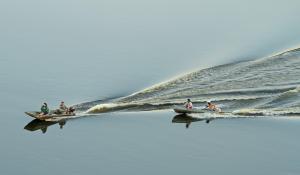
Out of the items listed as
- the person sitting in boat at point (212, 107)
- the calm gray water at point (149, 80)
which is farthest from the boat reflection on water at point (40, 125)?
the person sitting in boat at point (212, 107)

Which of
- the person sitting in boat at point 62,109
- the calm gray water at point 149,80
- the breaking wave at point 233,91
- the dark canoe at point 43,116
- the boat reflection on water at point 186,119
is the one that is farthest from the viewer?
the breaking wave at point 233,91

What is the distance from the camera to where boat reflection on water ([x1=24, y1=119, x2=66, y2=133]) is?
36125 millimetres

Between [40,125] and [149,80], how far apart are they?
9.88 meters

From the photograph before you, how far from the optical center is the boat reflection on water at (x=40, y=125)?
36.1 meters

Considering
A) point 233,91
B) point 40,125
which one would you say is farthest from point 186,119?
point 40,125

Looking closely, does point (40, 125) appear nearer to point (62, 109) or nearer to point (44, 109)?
point (44, 109)

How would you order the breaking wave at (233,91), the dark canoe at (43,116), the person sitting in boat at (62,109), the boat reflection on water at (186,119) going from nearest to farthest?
the dark canoe at (43,116) < the boat reflection on water at (186,119) < the person sitting in boat at (62,109) < the breaking wave at (233,91)

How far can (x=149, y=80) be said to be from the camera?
143 ft

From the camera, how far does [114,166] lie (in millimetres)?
30062

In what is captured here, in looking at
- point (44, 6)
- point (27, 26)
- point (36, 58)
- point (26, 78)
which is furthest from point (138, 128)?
point (44, 6)

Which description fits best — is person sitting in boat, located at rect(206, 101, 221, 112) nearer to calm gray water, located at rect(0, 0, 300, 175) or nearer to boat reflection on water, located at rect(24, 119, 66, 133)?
calm gray water, located at rect(0, 0, 300, 175)

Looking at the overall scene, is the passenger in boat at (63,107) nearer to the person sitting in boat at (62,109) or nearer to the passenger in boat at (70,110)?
the person sitting in boat at (62,109)

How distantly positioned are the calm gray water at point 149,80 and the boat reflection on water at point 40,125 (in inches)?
7.3

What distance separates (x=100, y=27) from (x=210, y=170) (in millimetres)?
27868
